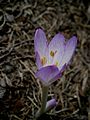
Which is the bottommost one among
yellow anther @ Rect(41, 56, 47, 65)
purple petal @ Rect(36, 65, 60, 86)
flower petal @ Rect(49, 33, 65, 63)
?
purple petal @ Rect(36, 65, 60, 86)

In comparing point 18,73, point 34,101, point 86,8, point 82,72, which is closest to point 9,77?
point 18,73

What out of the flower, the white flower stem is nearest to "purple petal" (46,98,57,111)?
the white flower stem

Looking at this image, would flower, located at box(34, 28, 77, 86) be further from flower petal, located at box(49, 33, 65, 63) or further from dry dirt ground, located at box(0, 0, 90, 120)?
dry dirt ground, located at box(0, 0, 90, 120)

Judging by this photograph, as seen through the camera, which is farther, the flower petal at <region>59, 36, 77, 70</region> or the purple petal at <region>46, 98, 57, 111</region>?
the purple petal at <region>46, 98, 57, 111</region>

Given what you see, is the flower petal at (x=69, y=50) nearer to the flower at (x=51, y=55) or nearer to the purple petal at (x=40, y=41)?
the flower at (x=51, y=55)

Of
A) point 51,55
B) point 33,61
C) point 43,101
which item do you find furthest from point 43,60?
point 33,61

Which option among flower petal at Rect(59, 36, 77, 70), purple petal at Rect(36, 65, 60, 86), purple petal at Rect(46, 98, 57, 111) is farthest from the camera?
purple petal at Rect(46, 98, 57, 111)

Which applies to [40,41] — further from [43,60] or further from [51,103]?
[51,103]
